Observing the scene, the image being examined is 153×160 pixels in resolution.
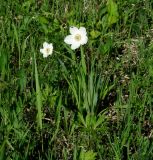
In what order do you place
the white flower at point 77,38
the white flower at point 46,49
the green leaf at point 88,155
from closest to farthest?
the green leaf at point 88,155 → the white flower at point 77,38 → the white flower at point 46,49

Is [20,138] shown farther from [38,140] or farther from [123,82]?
[123,82]

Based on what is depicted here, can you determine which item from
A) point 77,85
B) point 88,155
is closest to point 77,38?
point 77,85

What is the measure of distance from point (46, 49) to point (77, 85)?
0.37m

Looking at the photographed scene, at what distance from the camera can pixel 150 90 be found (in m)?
2.23

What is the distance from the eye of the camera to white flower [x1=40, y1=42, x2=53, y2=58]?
7.79 feet

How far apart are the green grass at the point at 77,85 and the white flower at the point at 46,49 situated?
0.06m

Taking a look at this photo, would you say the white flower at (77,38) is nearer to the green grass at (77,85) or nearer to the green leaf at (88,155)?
the green grass at (77,85)

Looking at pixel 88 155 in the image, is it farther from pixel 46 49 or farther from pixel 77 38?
pixel 46 49

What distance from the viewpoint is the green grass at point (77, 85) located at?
1953mm

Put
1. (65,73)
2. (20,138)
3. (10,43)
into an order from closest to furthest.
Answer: (20,138)
(65,73)
(10,43)

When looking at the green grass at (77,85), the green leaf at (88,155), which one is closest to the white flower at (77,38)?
the green grass at (77,85)

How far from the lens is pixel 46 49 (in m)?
2.43

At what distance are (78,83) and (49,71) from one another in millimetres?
261

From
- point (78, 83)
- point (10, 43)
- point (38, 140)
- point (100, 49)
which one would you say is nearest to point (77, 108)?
point (78, 83)
